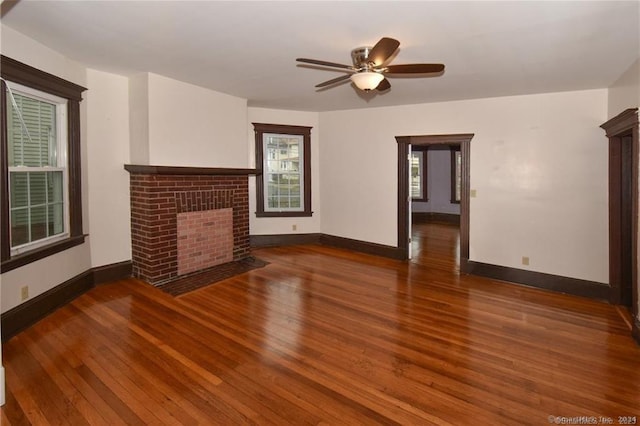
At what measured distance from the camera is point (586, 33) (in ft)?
8.87

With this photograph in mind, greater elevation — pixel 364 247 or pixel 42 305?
pixel 364 247

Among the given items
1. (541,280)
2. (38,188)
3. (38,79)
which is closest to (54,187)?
(38,188)

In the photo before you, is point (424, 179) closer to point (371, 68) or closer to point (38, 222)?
point (371, 68)

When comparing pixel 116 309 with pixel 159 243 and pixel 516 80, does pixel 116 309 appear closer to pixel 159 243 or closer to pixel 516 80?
pixel 159 243

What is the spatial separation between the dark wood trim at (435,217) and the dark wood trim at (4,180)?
8.95 metres

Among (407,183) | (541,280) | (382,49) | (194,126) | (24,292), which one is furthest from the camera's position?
Result: (407,183)

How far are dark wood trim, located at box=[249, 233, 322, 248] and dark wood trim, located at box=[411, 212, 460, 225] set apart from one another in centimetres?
447

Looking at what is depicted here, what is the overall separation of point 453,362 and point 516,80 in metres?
3.08

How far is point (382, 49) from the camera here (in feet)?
8.49

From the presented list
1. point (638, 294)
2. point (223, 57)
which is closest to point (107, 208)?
point (223, 57)

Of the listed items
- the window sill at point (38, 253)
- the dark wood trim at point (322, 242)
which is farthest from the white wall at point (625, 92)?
the window sill at point (38, 253)

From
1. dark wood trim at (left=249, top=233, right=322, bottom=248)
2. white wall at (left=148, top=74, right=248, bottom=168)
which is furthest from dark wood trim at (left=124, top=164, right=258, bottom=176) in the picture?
dark wood trim at (left=249, top=233, right=322, bottom=248)

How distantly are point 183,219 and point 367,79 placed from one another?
2.91 m

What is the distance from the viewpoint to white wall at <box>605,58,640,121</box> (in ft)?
10.8
